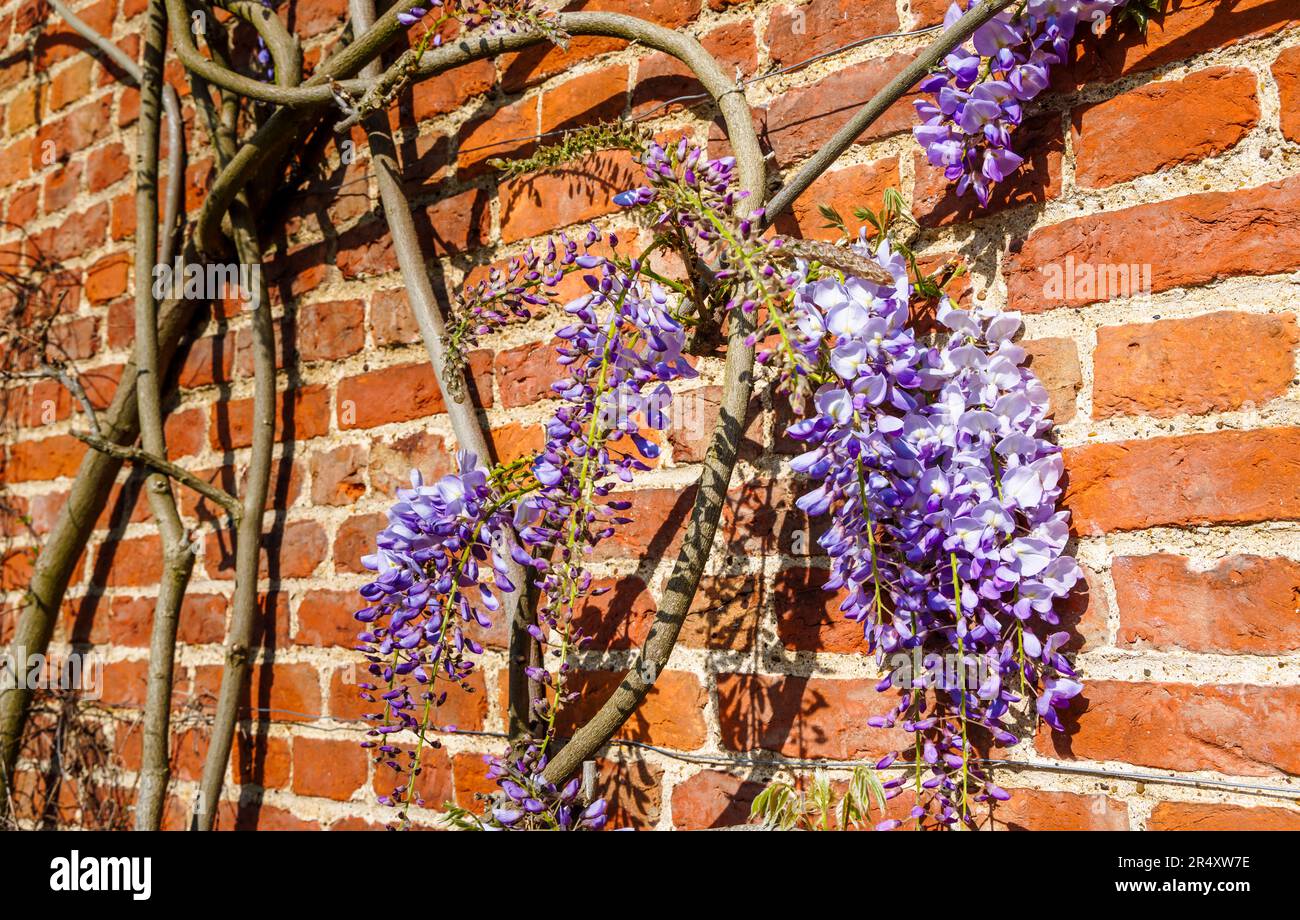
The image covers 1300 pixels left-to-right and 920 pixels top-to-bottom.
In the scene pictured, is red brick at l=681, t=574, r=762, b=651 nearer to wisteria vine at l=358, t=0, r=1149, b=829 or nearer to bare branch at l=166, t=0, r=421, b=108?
wisteria vine at l=358, t=0, r=1149, b=829

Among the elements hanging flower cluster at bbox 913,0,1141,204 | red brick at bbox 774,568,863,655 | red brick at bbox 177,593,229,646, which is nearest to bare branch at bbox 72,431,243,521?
red brick at bbox 177,593,229,646

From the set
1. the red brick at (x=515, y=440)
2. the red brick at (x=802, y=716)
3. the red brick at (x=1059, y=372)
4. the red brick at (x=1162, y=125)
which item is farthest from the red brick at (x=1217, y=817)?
the red brick at (x=515, y=440)

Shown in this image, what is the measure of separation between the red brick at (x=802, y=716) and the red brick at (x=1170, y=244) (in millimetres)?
435

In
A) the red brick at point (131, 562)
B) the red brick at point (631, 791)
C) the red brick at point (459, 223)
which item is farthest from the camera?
the red brick at point (131, 562)

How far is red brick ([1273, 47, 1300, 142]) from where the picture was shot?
0.90 meters

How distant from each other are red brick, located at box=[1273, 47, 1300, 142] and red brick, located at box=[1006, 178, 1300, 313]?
0.05 m

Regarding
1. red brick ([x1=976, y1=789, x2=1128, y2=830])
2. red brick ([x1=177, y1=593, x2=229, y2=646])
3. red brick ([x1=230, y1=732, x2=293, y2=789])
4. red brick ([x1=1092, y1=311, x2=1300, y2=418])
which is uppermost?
red brick ([x1=1092, y1=311, x2=1300, y2=418])

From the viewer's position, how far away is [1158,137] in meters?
0.96

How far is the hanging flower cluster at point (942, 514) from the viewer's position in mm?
929

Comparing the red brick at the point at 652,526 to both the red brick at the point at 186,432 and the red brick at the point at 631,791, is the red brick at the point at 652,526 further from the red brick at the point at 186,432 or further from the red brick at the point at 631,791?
the red brick at the point at 186,432

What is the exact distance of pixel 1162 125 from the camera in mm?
960

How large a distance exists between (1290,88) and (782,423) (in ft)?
1.83
